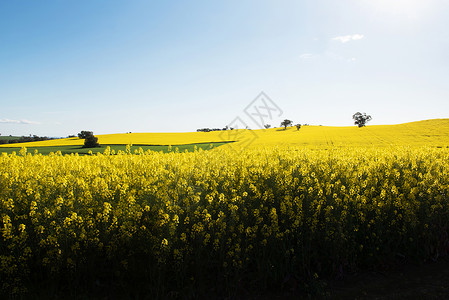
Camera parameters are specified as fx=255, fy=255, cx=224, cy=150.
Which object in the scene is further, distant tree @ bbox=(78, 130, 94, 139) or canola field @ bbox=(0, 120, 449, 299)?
distant tree @ bbox=(78, 130, 94, 139)

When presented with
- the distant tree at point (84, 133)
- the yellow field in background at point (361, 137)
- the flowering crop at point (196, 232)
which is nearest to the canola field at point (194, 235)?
the flowering crop at point (196, 232)

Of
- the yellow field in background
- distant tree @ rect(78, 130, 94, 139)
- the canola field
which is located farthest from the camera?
distant tree @ rect(78, 130, 94, 139)

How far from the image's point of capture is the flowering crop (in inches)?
153

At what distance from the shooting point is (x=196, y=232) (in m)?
4.14

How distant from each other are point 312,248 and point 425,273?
86.6 inches

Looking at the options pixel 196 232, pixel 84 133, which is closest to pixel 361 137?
pixel 196 232

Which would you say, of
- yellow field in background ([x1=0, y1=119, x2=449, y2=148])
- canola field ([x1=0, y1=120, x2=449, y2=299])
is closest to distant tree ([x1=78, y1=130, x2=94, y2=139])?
yellow field in background ([x1=0, y1=119, x2=449, y2=148])

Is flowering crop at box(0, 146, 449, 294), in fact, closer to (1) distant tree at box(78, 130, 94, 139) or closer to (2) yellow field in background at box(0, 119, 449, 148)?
(2) yellow field in background at box(0, 119, 449, 148)

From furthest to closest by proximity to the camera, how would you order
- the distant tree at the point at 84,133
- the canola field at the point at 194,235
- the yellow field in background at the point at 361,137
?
the distant tree at the point at 84,133 → the yellow field in background at the point at 361,137 → the canola field at the point at 194,235

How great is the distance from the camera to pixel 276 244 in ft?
14.7

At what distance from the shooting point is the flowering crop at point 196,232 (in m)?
3.88

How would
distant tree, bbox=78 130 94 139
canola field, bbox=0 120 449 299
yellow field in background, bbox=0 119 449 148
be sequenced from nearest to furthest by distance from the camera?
canola field, bbox=0 120 449 299 → yellow field in background, bbox=0 119 449 148 → distant tree, bbox=78 130 94 139

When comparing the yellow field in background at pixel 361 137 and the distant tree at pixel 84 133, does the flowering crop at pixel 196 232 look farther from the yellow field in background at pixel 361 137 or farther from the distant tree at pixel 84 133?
the distant tree at pixel 84 133

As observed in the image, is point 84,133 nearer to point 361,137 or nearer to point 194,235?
point 361,137
